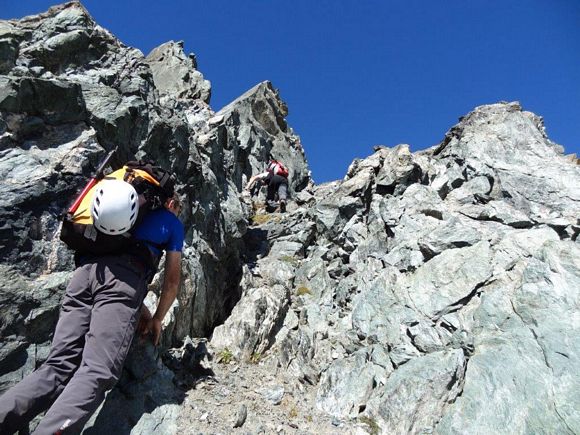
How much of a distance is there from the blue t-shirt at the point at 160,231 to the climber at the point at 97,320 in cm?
2

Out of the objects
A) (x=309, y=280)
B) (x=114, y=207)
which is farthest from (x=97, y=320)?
(x=309, y=280)

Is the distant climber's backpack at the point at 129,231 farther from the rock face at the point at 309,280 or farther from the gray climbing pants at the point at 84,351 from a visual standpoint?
the rock face at the point at 309,280

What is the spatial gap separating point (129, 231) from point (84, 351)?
73.5 inches

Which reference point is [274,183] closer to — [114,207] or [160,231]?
[160,231]

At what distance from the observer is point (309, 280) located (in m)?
16.9

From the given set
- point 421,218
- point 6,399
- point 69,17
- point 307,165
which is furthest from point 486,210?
point 307,165

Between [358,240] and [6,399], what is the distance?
15150 mm

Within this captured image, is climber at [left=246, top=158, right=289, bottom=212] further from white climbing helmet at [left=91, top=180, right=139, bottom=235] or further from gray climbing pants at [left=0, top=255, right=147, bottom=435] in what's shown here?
white climbing helmet at [left=91, top=180, right=139, bottom=235]

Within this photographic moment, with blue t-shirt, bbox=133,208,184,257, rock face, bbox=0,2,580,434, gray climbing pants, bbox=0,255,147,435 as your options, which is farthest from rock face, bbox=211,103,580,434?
gray climbing pants, bbox=0,255,147,435

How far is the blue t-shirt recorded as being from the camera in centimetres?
666

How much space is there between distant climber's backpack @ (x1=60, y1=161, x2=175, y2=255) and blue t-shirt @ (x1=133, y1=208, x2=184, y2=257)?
183mm

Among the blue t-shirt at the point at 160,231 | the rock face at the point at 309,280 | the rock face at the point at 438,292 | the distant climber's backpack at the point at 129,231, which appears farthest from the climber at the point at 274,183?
the distant climber's backpack at the point at 129,231

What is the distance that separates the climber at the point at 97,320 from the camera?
17.1 ft

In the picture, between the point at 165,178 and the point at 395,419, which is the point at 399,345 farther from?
the point at 165,178
